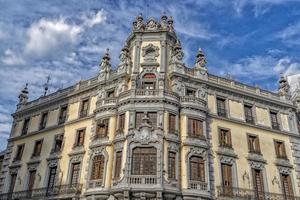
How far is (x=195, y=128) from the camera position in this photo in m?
30.1

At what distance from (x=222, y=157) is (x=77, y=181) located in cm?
1390

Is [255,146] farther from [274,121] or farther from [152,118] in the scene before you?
[152,118]

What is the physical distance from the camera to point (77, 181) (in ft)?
102

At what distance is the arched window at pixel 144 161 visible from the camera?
86.5 ft

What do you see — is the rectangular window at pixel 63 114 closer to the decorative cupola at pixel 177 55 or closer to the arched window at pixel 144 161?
the arched window at pixel 144 161

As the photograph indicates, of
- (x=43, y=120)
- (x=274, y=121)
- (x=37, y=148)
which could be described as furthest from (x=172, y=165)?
(x=43, y=120)

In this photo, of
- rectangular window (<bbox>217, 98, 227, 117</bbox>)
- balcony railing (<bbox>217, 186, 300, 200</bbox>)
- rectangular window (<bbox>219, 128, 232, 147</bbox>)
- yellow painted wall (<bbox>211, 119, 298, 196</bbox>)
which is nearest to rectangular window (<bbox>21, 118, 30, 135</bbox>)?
yellow painted wall (<bbox>211, 119, 298, 196</bbox>)

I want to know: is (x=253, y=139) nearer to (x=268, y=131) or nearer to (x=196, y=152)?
(x=268, y=131)

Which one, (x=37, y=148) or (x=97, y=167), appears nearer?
(x=97, y=167)

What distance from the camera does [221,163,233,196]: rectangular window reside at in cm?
2919

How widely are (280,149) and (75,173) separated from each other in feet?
70.0

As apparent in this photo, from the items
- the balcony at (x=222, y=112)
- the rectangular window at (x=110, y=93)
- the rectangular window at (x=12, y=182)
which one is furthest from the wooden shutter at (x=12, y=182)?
the balcony at (x=222, y=112)

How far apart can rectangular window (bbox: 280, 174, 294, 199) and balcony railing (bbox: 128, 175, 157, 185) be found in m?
14.5

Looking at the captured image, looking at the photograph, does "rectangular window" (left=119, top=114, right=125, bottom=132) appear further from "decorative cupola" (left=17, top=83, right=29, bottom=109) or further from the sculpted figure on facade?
"decorative cupola" (left=17, top=83, right=29, bottom=109)
